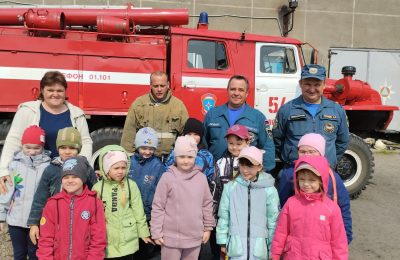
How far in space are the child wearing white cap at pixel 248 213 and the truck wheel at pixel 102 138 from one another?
298 cm

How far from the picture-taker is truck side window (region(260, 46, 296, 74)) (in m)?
5.65

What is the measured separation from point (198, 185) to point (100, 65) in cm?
317

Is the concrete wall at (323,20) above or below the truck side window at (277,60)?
above

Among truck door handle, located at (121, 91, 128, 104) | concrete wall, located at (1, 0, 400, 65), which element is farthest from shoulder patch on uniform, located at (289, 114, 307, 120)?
concrete wall, located at (1, 0, 400, 65)

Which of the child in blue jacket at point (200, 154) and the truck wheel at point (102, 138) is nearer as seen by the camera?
the child in blue jacket at point (200, 154)

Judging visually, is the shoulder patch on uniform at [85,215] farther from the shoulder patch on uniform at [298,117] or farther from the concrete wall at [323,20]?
the concrete wall at [323,20]

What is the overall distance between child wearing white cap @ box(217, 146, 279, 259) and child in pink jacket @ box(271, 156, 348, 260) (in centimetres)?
14

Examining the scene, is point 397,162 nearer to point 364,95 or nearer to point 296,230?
point 364,95

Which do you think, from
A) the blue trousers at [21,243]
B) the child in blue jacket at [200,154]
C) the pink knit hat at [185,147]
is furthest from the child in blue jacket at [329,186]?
the blue trousers at [21,243]

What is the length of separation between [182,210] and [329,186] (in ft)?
3.31

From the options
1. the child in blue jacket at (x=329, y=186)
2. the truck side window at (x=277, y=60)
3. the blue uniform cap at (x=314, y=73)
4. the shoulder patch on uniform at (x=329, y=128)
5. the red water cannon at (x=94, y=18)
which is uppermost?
the red water cannon at (x=94, y=18)

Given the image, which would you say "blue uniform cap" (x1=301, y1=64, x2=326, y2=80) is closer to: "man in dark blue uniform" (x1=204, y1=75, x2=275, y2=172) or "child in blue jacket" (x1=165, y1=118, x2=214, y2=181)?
"man in dark blue uniform" (x1=204, y1=75, x2=275, y2=172)

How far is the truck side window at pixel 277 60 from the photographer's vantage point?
5652mm

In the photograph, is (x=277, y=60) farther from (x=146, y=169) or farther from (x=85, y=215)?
(x=85, y=215)
